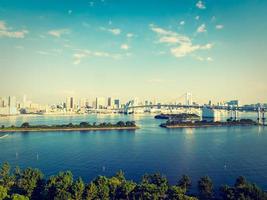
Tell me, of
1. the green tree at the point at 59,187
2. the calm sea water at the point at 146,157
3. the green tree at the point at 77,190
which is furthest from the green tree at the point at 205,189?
the green tree at the point at 59,187

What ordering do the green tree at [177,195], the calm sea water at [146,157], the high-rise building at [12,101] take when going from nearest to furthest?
1. the green tree at [177,195]
2. the calm sea water at [146,157]
3. the high-rise building at [12,101]

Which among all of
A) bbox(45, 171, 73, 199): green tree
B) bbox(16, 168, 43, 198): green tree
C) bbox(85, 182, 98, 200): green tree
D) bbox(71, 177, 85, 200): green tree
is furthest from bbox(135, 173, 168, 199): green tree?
bbox(16, 168, 43, 198): green tree

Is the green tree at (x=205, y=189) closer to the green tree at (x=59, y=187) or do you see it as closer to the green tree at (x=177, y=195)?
the green tree at (x=177, y=195)

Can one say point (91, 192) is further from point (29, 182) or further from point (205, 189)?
point (205, 189)

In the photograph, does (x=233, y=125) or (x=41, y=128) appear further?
(x=233, y=125)

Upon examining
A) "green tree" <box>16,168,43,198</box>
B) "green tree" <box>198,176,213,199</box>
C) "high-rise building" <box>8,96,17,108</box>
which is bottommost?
"green tree" <box>198,176,213,199</box>

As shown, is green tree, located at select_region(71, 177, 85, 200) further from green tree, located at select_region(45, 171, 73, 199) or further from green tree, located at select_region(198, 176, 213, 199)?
green tree, located at select_region(198, 176, 213, 199)

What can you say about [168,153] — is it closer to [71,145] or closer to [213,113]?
[71,145]

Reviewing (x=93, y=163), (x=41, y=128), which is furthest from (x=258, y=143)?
(x=41, y=128)

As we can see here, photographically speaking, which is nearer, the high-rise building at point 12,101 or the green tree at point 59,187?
the green tree at point 59,187

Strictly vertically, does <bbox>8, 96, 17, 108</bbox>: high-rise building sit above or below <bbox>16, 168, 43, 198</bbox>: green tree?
above

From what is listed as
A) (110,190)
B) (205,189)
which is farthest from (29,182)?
(205,189)
